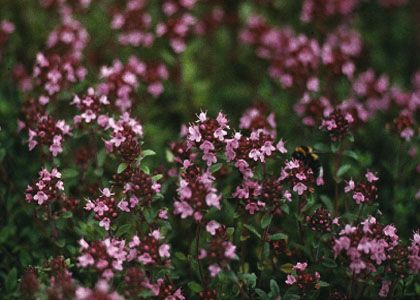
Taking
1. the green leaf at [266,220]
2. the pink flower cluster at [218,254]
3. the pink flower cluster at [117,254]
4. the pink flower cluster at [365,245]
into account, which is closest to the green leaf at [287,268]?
the green leaf at [266,220]

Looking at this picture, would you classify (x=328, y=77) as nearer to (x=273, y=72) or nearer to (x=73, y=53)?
(x=273, y=72)

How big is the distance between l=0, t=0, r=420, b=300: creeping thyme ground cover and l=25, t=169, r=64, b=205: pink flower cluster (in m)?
0.01

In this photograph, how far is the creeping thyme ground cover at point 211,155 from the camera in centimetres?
301

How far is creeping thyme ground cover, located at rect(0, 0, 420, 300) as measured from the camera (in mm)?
3010

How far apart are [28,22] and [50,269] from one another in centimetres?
342

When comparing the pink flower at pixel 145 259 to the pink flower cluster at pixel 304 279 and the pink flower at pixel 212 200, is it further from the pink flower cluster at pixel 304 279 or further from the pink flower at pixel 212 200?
the pink flower cluster at pixel 304 279

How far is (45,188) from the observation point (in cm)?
318

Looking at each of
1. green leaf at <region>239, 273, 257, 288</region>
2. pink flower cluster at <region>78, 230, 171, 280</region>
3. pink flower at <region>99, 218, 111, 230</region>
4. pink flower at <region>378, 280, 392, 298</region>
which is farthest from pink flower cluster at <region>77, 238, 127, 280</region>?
pink flower at <region>378, 280, 392, 298</region>

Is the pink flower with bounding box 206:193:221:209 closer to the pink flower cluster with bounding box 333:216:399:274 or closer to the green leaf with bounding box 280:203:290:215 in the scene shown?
the green leaf with bounding box 280:203:290:215

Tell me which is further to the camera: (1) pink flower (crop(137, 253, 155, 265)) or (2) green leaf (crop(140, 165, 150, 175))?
(2) green leaf (crop(140, 165, 150, 175))

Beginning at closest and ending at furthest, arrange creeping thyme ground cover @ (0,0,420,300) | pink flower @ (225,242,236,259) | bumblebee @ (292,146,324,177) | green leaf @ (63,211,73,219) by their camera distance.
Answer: pink flower @ (225,242,236,259), creeping thyme ground cover @ (0,0,420,300), green leaf @ (63,211,73,219), bumblebee @ (292,146,324,177)

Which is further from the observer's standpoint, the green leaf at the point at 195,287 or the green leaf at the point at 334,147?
the green leaf at the point at 334,147

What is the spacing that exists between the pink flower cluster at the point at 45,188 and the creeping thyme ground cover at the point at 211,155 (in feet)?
0.04

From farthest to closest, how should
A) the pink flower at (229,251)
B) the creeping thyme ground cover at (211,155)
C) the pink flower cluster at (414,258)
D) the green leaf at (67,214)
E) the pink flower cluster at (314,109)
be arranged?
the pink flower cluster at (314,109)
the green leaf at (67,214)
the creeping thyme ground cover at (211,155)
the pink flower cluster at (414,258)
the pink flower at (229,251)
